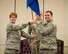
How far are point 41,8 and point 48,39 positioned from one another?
287cm

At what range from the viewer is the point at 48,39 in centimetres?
438

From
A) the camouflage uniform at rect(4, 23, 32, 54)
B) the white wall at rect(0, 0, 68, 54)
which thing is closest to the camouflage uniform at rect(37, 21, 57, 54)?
the camouflage uniform at rect(4, 23, 32, 54)

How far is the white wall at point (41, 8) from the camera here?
7.10 metres

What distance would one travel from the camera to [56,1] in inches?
281

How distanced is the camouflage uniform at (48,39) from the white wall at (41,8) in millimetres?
2670

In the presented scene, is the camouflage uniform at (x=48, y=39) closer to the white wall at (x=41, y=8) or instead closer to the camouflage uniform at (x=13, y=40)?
the camouflage uniform at (x=13, y=40)

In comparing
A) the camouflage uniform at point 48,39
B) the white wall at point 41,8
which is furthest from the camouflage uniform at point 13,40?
the white wall at point 41,8

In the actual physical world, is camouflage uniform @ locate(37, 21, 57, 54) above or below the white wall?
below

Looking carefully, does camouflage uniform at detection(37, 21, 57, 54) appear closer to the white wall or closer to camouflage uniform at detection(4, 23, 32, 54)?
camouflage uniform at detection(4, 23, 32, 54)

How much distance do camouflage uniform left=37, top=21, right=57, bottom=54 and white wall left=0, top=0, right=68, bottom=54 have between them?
2670mm

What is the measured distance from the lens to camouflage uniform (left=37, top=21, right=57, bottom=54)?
438 centimetres

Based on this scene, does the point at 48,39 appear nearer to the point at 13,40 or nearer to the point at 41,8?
the point at 13,40

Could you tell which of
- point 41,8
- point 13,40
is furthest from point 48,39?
point 41,8

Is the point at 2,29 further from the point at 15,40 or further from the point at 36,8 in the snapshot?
the point at 36,8
